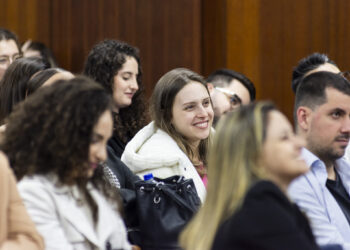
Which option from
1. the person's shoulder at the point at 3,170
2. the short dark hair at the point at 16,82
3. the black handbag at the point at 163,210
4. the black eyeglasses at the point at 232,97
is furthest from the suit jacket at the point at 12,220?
the black eyeglasses at the point at 232,97

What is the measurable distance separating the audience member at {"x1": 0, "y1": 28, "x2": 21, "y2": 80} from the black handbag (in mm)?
1006

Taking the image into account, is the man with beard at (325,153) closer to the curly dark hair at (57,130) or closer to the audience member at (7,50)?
the curly dark hair at (57,130)

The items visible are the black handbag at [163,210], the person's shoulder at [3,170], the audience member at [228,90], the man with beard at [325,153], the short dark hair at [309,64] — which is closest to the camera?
the person's shoulder at [3,170]

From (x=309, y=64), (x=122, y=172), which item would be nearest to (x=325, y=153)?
(x=122, y=172)

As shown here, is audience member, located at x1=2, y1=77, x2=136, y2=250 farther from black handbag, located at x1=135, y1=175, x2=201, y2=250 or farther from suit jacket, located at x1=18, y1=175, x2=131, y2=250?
black handbag, located at x1=135, y1=175, x2=201, y2=250

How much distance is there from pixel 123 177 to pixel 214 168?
0.70m

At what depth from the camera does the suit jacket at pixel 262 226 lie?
93 centimetres

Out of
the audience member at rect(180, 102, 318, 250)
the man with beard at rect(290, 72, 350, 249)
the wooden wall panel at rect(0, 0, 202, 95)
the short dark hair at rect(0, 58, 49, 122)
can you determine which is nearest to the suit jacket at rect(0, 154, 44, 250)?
the audience member at rect(180, 102, 318, 250)

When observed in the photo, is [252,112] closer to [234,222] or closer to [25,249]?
[234,222]

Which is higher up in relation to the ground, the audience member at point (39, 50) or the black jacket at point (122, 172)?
the audience member at point (39, 50)

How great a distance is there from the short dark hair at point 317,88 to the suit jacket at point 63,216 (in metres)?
0.60

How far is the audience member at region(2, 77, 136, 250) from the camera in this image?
116 centimetres

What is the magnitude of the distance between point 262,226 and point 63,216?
41 cm

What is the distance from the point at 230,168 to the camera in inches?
39.8
